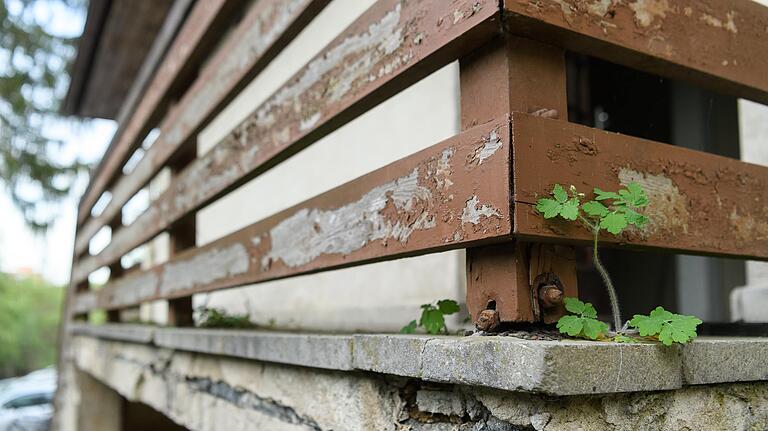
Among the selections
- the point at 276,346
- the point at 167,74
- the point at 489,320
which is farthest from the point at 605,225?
the point at 167,74

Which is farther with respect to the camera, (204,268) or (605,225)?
(204,268)

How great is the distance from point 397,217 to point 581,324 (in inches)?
16.1

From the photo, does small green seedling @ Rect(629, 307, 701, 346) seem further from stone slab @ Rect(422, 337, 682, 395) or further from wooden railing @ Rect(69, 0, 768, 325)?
wooden railing @ Rect(69, 0, 768, 325)

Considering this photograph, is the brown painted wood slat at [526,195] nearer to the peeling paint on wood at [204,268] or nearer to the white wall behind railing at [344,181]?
the peeling paint on wood at [204,268]

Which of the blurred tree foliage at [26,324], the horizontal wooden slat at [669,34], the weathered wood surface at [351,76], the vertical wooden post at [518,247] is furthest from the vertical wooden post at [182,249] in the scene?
the blurred tree foliage at [26,324]

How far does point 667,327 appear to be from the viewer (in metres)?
1.09

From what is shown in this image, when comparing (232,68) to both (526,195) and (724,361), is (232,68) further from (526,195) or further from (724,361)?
(724,361)

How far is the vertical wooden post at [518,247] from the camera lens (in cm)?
113

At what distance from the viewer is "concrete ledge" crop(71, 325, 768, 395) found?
0.98m

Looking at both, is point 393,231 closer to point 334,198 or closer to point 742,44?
point 334,198

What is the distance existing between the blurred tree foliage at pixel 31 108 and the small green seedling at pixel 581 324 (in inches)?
467

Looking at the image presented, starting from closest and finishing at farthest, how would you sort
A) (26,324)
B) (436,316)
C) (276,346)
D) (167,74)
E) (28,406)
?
(436,316), (276,346), (167,74), (28,406), (26,324)

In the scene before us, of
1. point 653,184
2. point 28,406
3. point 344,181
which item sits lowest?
point 28,406

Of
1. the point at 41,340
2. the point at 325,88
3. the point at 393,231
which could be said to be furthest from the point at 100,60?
the point at 41,340
